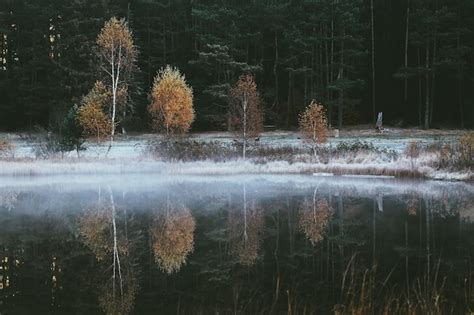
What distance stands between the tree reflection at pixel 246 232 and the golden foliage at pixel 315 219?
1.24 metres

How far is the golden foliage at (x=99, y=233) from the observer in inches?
526

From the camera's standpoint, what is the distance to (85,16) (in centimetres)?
4984

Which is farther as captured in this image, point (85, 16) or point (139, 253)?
point (85, 16)

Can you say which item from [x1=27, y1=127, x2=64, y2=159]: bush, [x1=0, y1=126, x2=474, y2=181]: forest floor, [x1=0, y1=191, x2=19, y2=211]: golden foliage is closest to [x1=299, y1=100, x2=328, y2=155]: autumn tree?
[x1=0, y1=126, x2=474, y2=181]: forest floor

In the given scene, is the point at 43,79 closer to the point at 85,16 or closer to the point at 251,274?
the point at 85,16

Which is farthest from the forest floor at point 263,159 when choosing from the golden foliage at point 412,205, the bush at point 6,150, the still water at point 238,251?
the golden foliage at point 412,205

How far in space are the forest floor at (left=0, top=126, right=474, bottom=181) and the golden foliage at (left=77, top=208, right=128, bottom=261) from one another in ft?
43.9

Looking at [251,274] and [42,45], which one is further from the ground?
[42,45]

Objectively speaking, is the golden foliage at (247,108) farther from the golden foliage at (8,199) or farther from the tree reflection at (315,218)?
the golden foliage at (8,199)

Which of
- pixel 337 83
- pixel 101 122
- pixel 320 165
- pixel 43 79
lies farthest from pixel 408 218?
pixel 43 79

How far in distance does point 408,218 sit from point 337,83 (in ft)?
95.1

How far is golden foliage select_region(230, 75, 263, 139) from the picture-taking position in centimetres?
3531

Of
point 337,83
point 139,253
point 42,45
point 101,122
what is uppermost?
point 42,45

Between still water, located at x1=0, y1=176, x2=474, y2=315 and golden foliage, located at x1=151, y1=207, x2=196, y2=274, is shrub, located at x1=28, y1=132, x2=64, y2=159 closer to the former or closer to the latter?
still water, located at x1=0, y1=176, x2=474, y2=315
